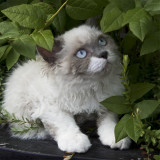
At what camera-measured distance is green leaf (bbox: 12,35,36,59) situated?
116cm

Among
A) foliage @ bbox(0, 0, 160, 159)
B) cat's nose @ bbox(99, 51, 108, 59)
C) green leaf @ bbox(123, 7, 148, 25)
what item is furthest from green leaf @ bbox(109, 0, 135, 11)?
cat's nose @ bbox(99, 51, 108, 59)

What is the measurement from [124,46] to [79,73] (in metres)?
0.41

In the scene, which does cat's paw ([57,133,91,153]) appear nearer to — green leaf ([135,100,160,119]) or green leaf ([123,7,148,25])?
green leaf ([135,100,160,119])

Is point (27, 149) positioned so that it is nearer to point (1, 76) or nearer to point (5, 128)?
point (5, 128)

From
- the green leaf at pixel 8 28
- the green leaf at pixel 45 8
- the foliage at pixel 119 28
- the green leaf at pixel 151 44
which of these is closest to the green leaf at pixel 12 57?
the foliage at pixel 119 28

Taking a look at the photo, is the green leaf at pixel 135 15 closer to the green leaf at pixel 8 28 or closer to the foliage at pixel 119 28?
the foliage at pixel 119 28

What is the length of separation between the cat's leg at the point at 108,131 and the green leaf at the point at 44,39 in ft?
1.67

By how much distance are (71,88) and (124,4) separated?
0.47 meters

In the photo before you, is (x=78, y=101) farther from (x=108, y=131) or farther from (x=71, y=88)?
(x=108, y=131)

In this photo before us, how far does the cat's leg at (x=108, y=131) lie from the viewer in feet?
4.04

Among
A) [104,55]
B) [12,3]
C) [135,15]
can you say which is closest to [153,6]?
[135,15]

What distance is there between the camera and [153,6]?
3.51 ft

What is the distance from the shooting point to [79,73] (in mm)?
1261

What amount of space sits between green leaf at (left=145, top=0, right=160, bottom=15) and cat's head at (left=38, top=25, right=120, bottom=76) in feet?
0.89
